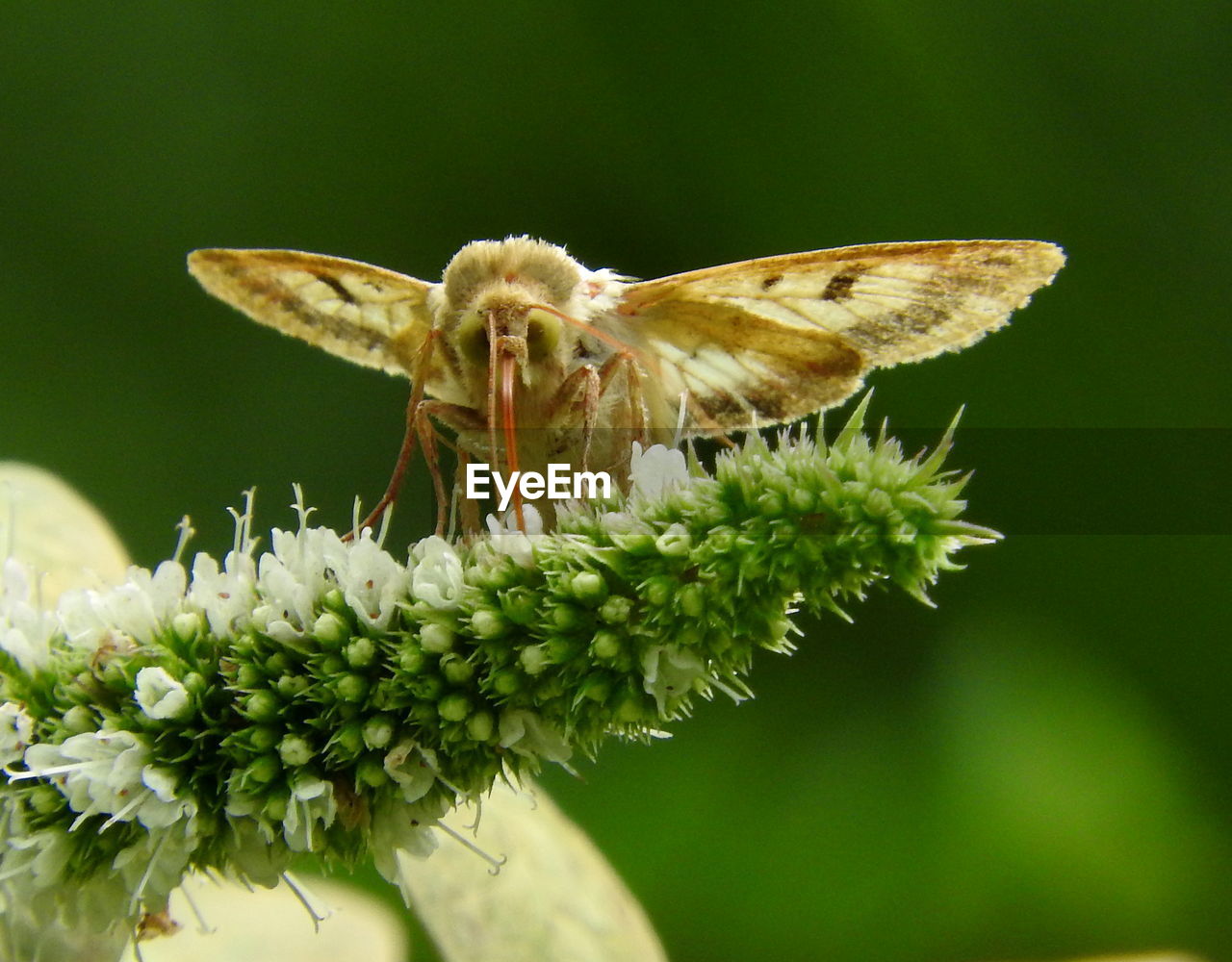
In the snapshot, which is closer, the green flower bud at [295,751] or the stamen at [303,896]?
the green flower bud at [295,751]

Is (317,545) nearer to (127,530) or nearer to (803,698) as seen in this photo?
(803,698)

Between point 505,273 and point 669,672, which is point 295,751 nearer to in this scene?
point 669,672

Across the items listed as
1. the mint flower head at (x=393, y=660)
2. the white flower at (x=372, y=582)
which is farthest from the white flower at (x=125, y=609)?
the white flower at (x=372, y=582)

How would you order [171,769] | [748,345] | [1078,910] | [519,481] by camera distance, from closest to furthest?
1. [171,769]
2. [519,481]
3. [748,345]
4. [1078,910]

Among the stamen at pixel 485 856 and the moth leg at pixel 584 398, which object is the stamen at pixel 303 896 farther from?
the moth leg at pixel 584 398

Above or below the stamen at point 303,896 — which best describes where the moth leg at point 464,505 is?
above

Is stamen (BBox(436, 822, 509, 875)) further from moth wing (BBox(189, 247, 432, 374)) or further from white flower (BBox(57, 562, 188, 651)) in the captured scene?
moth wing (BBox(189, 247, 432, 374))

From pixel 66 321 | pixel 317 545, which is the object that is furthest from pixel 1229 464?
pixel 66 321
